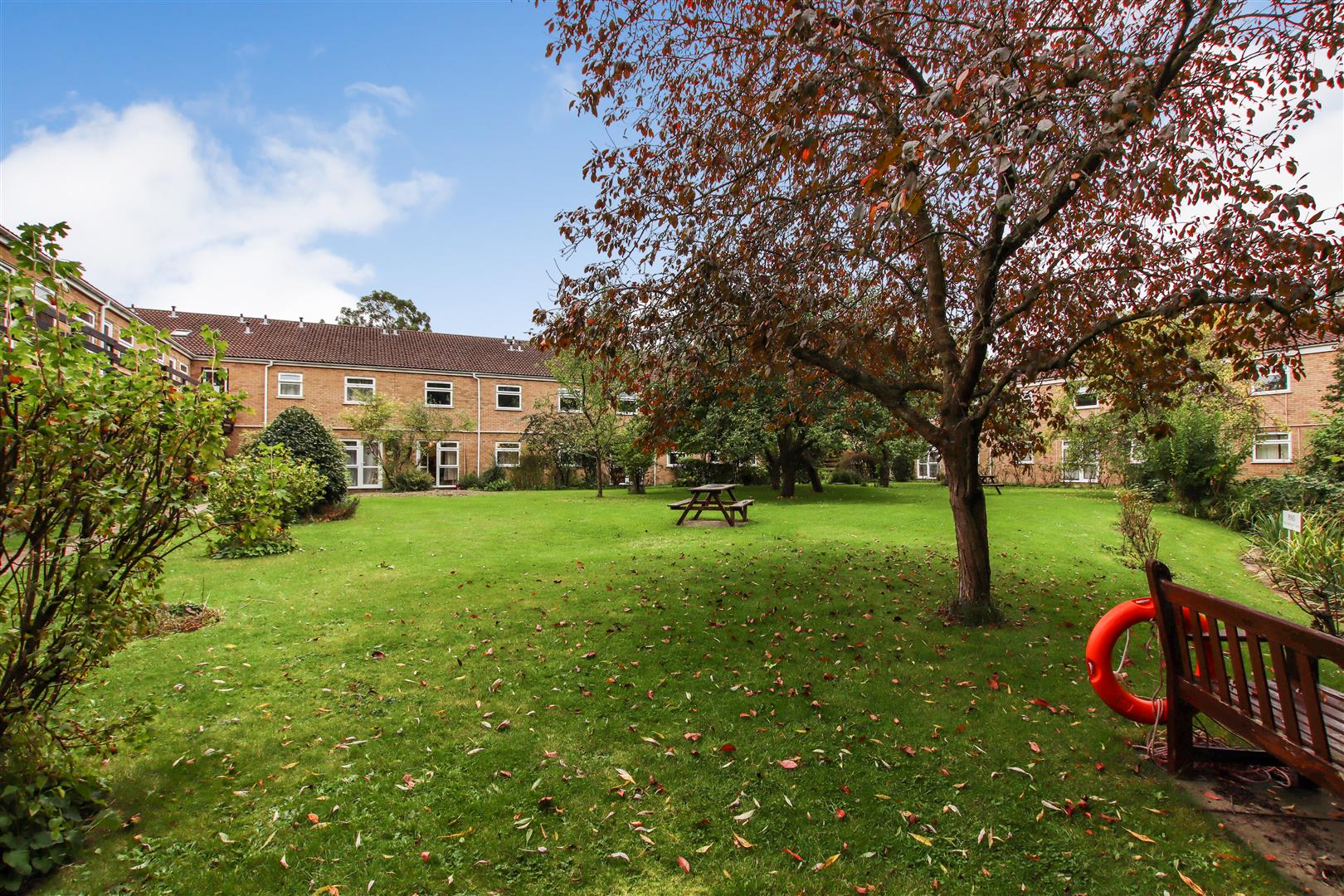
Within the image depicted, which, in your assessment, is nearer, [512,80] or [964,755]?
[964,755]

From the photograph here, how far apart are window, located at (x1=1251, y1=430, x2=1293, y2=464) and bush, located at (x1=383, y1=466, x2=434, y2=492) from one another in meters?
38.0

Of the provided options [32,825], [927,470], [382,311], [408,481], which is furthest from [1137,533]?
[382,311]

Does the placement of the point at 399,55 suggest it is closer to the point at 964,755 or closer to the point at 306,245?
the point at 964,755

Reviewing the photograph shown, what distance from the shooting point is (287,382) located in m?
30.3

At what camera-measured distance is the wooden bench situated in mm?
2609


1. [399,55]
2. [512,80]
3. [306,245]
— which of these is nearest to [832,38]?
[512,80]

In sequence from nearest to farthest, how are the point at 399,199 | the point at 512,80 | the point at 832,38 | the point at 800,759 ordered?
the point at 800,759 → the point at 832,38 → the point at 512,80 → the point at 399,199

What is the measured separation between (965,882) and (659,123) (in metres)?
7.73

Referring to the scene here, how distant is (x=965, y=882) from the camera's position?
2906mm

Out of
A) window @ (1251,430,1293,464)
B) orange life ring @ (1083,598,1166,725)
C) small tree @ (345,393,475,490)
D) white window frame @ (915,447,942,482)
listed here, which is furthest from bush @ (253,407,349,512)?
window @ (1251,430,1293,464)

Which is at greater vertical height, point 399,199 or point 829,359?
point 399,199

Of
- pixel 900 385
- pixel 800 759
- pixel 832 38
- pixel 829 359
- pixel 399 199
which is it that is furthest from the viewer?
pixel 399 199

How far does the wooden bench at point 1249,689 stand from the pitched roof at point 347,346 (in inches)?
1299

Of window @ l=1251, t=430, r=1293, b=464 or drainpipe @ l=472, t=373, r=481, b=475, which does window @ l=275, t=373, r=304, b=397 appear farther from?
window @ l=1251, t=430, r=1293, b=464
